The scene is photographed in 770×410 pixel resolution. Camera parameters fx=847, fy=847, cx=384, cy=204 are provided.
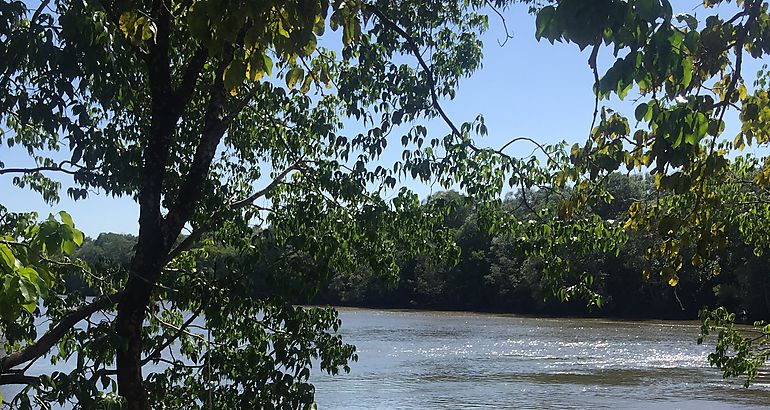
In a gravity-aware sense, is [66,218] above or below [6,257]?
above

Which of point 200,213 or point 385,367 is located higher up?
point 200,213

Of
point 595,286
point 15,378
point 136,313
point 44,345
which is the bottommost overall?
point 15,378

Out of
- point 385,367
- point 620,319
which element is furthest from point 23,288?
point 620,319

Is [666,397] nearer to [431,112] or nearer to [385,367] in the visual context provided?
[385,367]

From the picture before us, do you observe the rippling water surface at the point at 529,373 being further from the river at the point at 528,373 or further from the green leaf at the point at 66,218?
the green leaf at the point at 66,218

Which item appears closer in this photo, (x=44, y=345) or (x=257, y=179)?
(x=44, y=345)

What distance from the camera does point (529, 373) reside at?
1040 inches

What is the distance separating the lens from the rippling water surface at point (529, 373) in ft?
70.8

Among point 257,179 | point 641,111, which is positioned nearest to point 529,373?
point 257,179

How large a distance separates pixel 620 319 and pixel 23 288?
5565 centimetres

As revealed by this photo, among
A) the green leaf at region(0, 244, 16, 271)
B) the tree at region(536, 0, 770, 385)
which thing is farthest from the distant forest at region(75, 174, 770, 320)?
the green leaf at region(0, 244, 16, 271)

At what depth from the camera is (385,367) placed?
27.0m

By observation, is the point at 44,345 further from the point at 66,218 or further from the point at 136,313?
the point at 66,218

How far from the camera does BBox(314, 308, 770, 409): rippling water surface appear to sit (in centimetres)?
2159
